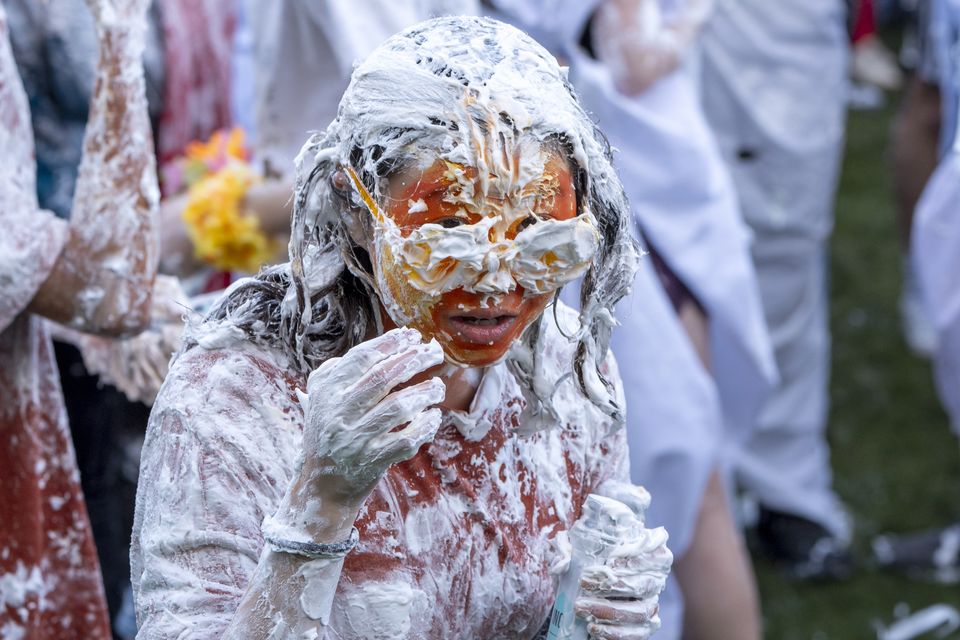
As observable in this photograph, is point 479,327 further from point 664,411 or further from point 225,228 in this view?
point 664,411

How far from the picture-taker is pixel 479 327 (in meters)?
2.08

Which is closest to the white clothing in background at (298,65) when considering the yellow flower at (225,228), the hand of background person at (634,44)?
the yellow flower at (225,228)

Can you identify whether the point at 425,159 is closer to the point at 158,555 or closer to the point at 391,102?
the point at 391,102

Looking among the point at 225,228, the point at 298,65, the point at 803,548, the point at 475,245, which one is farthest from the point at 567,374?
the point at 803,548

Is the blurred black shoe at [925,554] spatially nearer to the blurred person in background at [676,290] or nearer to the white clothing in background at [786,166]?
the white clothing in background at [786,166]

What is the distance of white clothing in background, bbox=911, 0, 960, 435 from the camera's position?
15.4 ft

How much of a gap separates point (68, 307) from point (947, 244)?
2.96 metres

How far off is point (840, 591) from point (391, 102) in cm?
408

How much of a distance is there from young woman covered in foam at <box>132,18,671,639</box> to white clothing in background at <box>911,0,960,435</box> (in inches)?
106

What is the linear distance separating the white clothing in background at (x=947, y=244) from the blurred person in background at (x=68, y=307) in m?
2.65

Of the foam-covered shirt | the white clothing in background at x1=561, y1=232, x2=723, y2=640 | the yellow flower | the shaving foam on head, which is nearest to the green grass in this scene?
the white clothing in background at x1=561, y1=232, x2=723, y2=640

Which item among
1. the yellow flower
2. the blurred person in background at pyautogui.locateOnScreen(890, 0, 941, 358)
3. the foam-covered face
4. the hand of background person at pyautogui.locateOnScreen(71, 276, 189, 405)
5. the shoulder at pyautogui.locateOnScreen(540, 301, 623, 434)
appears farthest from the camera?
the blurred person in background at pyautogui.locateOnScreen(890, 0, 941, 358)

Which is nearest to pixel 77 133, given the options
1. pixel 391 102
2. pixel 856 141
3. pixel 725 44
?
pixel 391 102

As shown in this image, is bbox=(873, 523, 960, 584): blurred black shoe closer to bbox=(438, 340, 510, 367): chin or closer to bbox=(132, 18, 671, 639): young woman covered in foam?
bbox=(132, 18, 671, 639): young woman covered in foam
